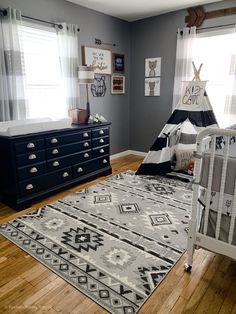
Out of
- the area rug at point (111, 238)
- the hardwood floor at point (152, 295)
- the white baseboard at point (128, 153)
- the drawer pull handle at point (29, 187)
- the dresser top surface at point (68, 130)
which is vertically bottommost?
the hardwood floor at point (152, 295)

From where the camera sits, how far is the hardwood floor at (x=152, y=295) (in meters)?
1.40

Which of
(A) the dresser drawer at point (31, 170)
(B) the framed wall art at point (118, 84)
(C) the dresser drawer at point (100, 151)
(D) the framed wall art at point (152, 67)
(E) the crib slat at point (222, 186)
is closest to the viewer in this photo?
(E) the crib slat at point (222, 186)

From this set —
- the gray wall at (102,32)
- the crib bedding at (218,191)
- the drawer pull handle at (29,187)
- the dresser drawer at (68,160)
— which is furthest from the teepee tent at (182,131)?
the crib bedding at (218,191)

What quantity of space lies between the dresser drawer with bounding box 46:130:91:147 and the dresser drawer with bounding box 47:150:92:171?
193 mm

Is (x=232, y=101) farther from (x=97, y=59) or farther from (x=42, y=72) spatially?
(x=42, y=72)

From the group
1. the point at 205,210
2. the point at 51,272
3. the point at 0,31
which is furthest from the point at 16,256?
the point at 0,31

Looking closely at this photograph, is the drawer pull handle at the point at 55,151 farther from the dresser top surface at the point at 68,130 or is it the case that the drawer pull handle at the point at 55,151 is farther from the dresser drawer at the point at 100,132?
the dresser drawer at the point at 100,132

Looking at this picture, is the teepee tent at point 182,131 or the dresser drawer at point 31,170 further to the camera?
the teepee tent at point 182,131

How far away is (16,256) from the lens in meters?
1.85

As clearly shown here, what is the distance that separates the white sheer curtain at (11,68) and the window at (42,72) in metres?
0.17

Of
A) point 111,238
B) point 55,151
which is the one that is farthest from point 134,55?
point 111,238

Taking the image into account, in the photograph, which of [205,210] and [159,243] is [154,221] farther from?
[205,210]

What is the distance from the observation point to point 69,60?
3.33 meters

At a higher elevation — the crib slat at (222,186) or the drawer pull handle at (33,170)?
the crib slat at (222,186)
